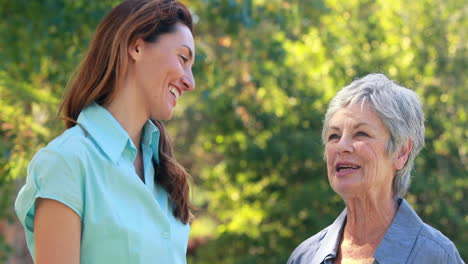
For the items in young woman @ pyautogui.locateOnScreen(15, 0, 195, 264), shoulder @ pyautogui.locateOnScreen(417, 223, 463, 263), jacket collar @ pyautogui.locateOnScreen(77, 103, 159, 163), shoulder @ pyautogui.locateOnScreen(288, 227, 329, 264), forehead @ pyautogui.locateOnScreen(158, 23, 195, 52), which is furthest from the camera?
shoulder @ pyautogui.locateOnScreen(288, 227, 329, 264)

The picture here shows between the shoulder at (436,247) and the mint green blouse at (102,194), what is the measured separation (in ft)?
3.06

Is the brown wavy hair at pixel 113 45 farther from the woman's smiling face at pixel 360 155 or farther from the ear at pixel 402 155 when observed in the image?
the ear at pixel 402 155

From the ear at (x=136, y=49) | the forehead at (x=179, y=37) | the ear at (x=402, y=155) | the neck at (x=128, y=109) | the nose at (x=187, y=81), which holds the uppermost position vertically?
the forehead at (x=179, y=37)

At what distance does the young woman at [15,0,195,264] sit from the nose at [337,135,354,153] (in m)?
0.67

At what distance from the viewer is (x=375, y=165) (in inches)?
104

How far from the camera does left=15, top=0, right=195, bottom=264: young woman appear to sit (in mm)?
1966

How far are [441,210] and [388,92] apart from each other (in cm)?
443

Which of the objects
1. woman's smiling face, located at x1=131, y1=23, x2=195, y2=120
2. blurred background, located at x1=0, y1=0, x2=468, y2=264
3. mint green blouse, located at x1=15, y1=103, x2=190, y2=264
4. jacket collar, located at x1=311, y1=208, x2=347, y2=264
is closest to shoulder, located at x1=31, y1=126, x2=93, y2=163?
mint green blouse, located at x1=15, y1=103, x2=190, y2=264

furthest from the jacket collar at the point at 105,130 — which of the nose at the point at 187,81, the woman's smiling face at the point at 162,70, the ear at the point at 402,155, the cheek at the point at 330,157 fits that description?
the ear at the point at 402,155

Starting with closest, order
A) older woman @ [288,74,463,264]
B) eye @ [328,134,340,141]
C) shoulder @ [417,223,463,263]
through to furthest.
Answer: shoulder @ [417,223,463,263] < older woman @ [288,74,463,264] < eye @ [328,134,340,141]

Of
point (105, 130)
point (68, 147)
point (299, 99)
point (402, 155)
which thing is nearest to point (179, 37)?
point (105, 130)

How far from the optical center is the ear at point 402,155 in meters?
2.70

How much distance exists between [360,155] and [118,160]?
39.4 inches

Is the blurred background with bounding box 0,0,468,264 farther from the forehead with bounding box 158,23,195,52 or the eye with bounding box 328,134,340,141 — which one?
the forehead with bounding box 158,23,195,52
